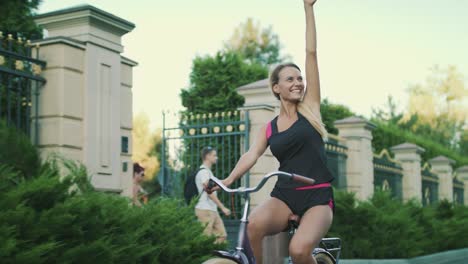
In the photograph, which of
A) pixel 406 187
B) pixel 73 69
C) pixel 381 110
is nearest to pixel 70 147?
pixel 73 69

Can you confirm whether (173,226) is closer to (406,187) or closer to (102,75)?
(102,75)

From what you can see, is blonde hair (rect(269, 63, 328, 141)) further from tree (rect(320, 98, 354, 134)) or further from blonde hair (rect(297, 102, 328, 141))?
tree (rect(320, 98, 354, 134))

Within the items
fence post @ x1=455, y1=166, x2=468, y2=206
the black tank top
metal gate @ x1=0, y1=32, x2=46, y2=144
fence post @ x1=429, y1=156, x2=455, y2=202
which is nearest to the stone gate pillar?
metal gate @ x1=0, y1=32, x2=46, y2=144

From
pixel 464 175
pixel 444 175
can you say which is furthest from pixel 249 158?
pixel 464 175

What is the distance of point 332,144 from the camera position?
543 inches

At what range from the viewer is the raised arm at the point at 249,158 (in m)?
4.46

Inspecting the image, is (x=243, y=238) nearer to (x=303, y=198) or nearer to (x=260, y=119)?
(x=303, y=198)

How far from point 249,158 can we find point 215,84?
13268 millimetres

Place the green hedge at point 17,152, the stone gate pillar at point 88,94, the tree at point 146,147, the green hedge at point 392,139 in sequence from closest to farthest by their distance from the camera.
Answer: the green hedge at point 17,152
the stone gate pillar at point 88,94
the green hedge at point 392,139
the tree at point 146,147

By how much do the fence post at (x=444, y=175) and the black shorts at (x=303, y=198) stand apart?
66.0ft

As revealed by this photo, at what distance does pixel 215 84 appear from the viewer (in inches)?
698

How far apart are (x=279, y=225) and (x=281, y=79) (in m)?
1.02

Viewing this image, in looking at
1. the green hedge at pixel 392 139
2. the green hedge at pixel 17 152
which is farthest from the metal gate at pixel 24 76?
the green hedge at pixel 392 139

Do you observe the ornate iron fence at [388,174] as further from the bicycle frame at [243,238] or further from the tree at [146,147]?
the tree at [146,147]
